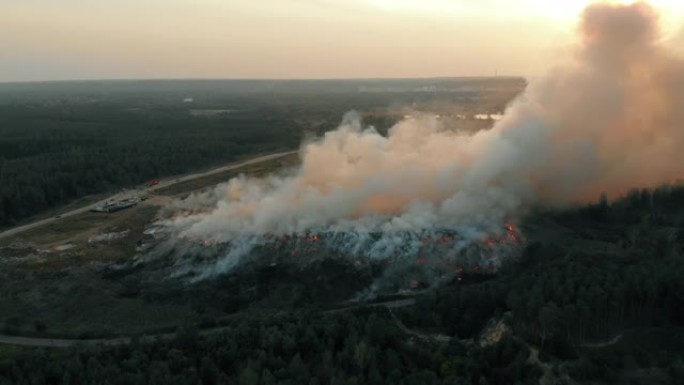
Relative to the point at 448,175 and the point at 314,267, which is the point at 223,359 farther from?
the point at 448,175

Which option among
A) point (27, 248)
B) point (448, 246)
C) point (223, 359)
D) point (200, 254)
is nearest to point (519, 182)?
point (448, 246)

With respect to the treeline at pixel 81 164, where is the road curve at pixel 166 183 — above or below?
below

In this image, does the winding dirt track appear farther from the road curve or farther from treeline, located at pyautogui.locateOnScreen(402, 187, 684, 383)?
the road curve

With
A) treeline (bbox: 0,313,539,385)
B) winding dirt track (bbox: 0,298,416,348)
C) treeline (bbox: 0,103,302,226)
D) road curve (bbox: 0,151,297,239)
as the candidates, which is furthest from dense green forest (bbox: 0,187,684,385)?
treeline (bbox: 0,103,302,226)

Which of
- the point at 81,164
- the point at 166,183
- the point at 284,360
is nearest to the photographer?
the point at 284,360

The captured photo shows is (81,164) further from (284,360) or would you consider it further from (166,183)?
(284,360)

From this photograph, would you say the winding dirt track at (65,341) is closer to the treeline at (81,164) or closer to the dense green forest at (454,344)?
the dense green forest at (454,344)

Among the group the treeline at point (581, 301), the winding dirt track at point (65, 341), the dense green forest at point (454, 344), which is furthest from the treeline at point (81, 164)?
the treeline at point (581, 301)

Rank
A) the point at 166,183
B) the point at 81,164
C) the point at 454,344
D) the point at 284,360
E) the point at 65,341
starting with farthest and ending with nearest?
1. the point at 81,164
2. the point at 166,183
3. the point at 65,341
4. the point at 454,344
5. the point at 284,360

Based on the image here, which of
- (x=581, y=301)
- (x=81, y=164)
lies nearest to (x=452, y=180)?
(x=581, y=301)
